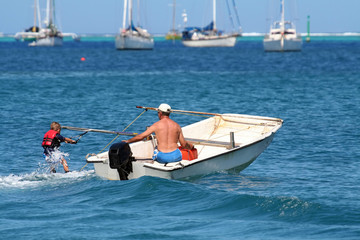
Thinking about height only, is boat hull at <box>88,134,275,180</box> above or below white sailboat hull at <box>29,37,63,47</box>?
above

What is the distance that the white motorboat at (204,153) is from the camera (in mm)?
Answer: 13570

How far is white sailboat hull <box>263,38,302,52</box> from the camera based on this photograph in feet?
346

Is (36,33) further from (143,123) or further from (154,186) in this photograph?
(154,186)

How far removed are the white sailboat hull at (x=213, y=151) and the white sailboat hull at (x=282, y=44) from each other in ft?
291

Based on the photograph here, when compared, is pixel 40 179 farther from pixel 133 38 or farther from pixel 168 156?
pixel 133 38

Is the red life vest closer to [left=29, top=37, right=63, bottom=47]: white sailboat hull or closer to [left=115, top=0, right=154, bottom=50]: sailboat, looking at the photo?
Result: [left=115, top=0, right=154, bottom=50]: sailboat

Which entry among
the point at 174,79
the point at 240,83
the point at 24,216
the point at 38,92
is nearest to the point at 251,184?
the point at 24,216

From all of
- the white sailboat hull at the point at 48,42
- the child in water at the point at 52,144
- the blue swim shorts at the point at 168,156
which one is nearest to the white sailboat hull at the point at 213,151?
the blue swim shorts at the point at 168,156

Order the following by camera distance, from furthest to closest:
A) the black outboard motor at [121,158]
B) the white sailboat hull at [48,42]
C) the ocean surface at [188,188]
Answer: the white sailboat hull at [48,42] < the black outboard motor at [121,158] < the ocean surface at [188,188]

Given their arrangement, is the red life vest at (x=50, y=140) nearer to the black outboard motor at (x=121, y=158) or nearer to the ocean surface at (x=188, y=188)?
the ocean surface at (x=188, y=188)

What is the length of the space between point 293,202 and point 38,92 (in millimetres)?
27853

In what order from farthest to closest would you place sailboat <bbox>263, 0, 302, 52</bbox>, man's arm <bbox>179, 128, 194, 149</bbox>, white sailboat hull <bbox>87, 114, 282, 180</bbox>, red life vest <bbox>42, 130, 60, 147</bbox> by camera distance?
sailboat <bbox>263, 0, 302, 52</bbox> < red life vest <bbox>42, 130, 60, 147</bbox> < man's arm <bbox>179, 128, 194, 149</bbox> < white sailboat hull <bbox>87, 114, 282, 180</bbox>

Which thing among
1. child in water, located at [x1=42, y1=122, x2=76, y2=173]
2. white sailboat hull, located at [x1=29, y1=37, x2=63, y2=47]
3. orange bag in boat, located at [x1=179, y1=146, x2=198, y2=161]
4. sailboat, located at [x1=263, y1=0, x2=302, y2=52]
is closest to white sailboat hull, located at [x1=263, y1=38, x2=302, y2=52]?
sailboat, located at [x1=263, y1=0, x2=302, y2=52]

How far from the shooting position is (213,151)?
1670 centimetres
